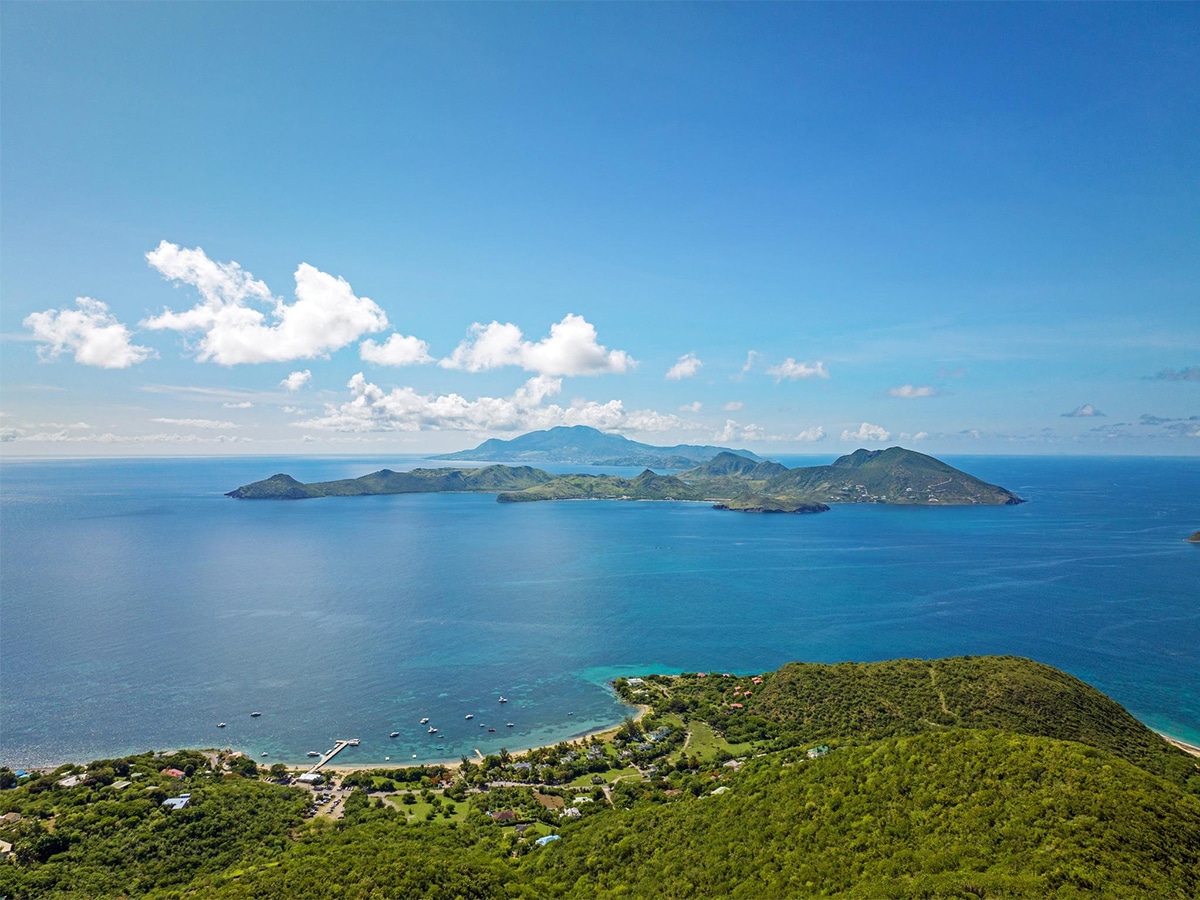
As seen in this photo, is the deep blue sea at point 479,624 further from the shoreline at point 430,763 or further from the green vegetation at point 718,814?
the green vegetation at point 718,814

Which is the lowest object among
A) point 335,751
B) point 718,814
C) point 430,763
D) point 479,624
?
point 430,763

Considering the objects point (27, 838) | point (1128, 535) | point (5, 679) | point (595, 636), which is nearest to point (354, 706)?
point (27, 838)

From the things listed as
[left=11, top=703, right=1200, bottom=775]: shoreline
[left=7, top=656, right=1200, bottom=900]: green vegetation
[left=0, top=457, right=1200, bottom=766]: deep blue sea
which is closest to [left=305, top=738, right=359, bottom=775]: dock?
[left=11, top=703, right=1200, bottom=775]: shoreline

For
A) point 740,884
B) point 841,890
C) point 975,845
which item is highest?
point 975,845

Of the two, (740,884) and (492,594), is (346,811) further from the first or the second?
(492,594)

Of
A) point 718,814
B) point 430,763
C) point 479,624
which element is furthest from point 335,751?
point 479,624

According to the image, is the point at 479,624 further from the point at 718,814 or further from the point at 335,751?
the point at 718,814

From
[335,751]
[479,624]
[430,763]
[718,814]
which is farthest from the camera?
[479,624]
